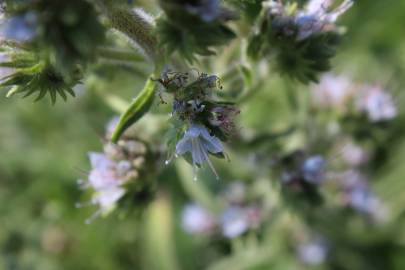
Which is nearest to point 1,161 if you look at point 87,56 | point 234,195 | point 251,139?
point 234,195

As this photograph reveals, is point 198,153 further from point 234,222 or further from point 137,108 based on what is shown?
point 234,222

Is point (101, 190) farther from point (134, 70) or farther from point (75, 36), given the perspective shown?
point (75, 36)

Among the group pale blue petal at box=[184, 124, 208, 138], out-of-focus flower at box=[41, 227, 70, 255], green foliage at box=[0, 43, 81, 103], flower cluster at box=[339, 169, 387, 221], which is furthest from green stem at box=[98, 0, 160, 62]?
out-of-focus flower at box=[41, 227, 70, 255]

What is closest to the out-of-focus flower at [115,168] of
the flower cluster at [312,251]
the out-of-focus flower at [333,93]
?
the out-of-focus flower at [333,93]

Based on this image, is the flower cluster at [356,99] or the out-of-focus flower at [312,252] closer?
the flower cluster at [356,99]

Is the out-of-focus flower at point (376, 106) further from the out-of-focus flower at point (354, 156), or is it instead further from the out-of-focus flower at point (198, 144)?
the out-of-focus flower at point (198, 144)

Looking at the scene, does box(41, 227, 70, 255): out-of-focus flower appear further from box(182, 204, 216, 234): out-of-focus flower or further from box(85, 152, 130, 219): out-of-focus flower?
box(85, 152, 130, 219): out-of-focus flower
